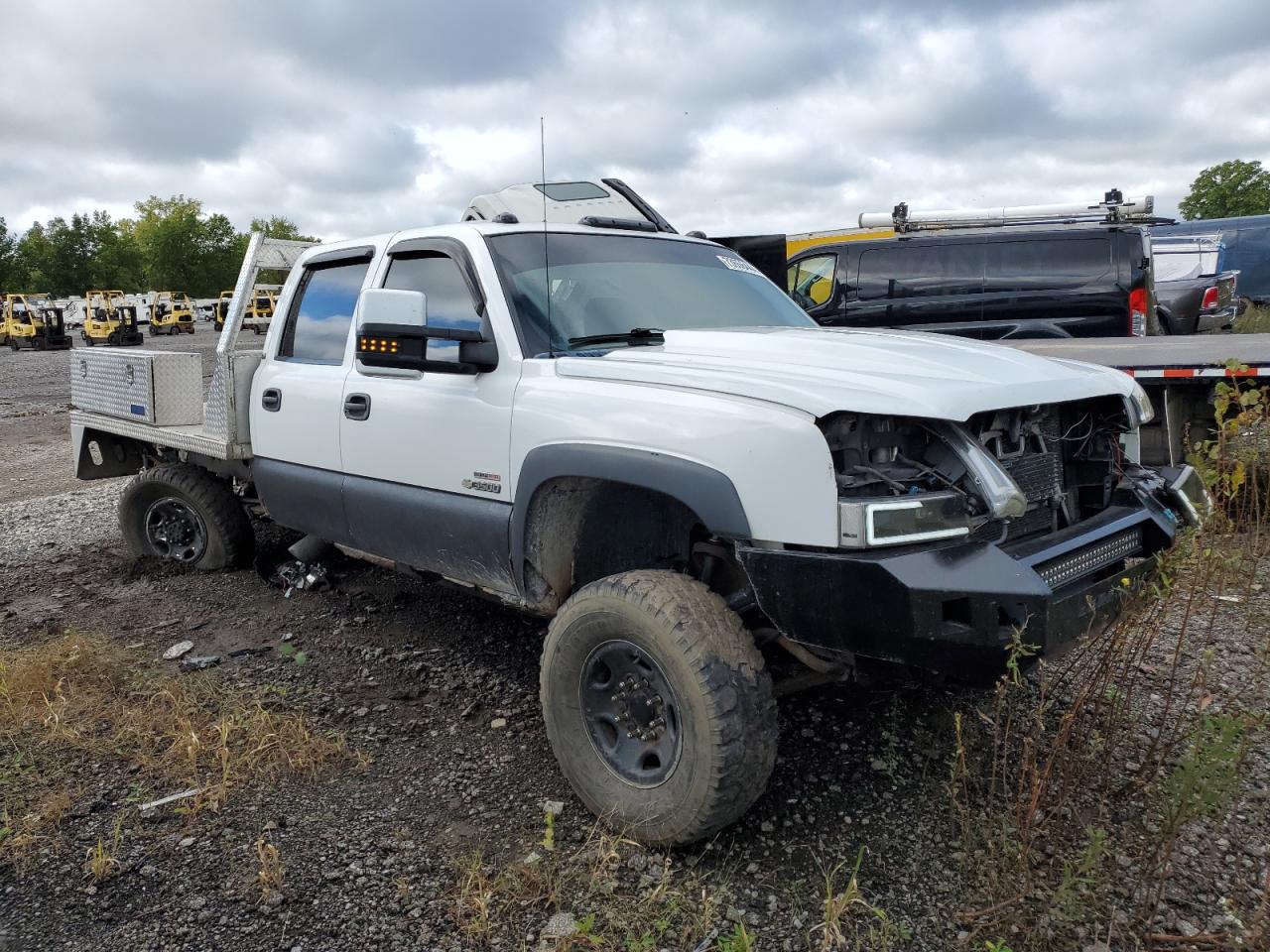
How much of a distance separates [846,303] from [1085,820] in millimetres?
7725

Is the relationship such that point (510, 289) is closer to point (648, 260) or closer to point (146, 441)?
point (648, 260)

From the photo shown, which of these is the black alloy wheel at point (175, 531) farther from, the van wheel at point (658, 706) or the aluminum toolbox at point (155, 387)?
the van wheel at point (658, 706)

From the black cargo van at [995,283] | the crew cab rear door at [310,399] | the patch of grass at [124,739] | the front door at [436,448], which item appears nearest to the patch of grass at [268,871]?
the patch of grass at [124,739]

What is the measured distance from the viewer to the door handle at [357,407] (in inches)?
157

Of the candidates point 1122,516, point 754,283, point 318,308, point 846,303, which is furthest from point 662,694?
point 846,303

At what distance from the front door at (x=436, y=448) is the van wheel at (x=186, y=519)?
1.72 meters

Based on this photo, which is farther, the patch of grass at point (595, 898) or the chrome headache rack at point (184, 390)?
the chrome headache rack at point (184, 390)

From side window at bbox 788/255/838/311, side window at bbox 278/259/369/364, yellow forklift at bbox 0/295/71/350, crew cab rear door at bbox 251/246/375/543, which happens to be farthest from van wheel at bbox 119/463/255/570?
yellow forklift at bbox 0/295/71/350

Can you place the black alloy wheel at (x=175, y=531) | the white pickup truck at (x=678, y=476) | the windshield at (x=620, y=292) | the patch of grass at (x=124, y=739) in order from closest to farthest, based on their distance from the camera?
1. the white pickup truck at (x=678, y=476)
2. the patch of grass at (x=124, y=739)
3. the windshield at (x=620, y=292)
4. the black alloy wheel at (x=175, y=531)

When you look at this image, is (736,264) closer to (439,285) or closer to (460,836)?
(439,285)

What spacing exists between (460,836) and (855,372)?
1.87 m

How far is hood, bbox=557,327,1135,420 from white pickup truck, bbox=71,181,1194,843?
1 centimetres

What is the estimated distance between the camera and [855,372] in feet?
9.41

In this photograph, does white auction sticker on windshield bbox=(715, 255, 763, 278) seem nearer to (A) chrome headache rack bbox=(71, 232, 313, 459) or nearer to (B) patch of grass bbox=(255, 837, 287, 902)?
(A) chrome headache rack bbox=(71, 232, 313, 459)
